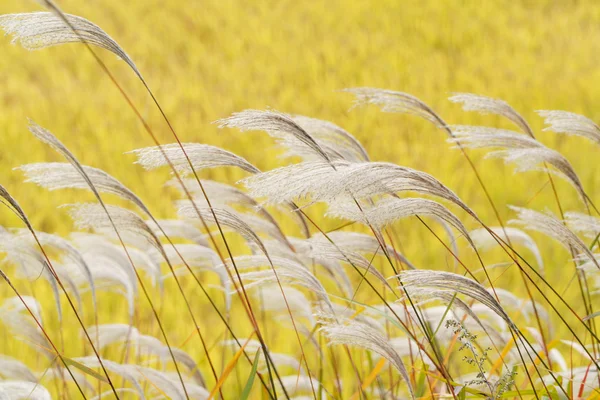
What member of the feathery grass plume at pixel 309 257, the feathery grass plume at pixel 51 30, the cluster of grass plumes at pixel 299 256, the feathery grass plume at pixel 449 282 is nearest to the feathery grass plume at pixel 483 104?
the cluster of grass plumes at pixel 299 256

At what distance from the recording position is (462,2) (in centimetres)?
492

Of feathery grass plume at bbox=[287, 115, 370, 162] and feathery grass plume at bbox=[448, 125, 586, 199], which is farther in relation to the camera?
feathery grass plume at bbox=[287, 115, 370, 162]

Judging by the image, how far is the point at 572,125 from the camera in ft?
3.27

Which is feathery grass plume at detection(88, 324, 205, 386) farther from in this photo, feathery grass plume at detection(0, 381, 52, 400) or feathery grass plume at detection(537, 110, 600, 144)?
feathery grass plume at detection(537, 110, 600, 144)

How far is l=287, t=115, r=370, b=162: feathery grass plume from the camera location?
3.38ft

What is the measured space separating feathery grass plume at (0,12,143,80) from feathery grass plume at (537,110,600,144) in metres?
0.60

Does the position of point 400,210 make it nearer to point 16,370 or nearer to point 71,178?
point 71,178

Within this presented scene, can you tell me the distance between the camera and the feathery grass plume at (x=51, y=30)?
0.65 m

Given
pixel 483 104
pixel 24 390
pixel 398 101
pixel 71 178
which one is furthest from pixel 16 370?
pixel 483 104

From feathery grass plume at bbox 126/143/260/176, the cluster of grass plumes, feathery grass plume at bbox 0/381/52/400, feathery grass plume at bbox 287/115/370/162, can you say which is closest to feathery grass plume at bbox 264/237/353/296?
the cluster of grass plumes

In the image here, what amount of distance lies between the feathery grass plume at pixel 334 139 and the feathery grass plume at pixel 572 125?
0.86 feet

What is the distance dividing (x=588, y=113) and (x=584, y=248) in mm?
2735

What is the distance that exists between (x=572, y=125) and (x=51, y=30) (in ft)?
2.26

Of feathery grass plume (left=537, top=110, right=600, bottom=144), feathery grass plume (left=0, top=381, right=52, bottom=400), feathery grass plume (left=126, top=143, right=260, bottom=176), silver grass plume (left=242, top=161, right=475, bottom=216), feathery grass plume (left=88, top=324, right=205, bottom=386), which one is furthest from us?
feathery grass plume (left=88, top=324, right=205, bottom=386)
